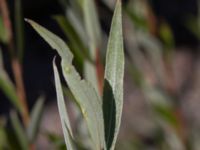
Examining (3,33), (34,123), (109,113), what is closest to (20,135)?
(34,123)

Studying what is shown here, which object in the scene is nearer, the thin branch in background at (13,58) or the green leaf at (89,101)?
the green leaf at (89,101)

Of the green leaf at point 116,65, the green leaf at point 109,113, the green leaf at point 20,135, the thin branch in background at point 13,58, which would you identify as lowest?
the green leaf at point 20,135

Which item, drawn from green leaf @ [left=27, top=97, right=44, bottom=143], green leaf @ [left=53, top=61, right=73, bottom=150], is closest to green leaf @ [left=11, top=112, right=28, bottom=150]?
green leaf @ [left=27, top=97, right=44, bottom=143]

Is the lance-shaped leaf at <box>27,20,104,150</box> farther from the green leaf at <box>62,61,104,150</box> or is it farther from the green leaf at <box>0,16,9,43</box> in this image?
the green leaf at <box>0,16,9,43</box>

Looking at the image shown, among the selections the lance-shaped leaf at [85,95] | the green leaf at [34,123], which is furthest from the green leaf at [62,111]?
the green leaf at [34,123]

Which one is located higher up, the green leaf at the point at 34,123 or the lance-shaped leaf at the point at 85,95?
the lance-shaped leaf at the point at 85,95

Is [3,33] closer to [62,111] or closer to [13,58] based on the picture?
[13,58]

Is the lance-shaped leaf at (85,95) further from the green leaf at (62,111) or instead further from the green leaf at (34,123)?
the green leaf at (34,123)

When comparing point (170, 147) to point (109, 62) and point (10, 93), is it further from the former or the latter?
point (109, 62)
